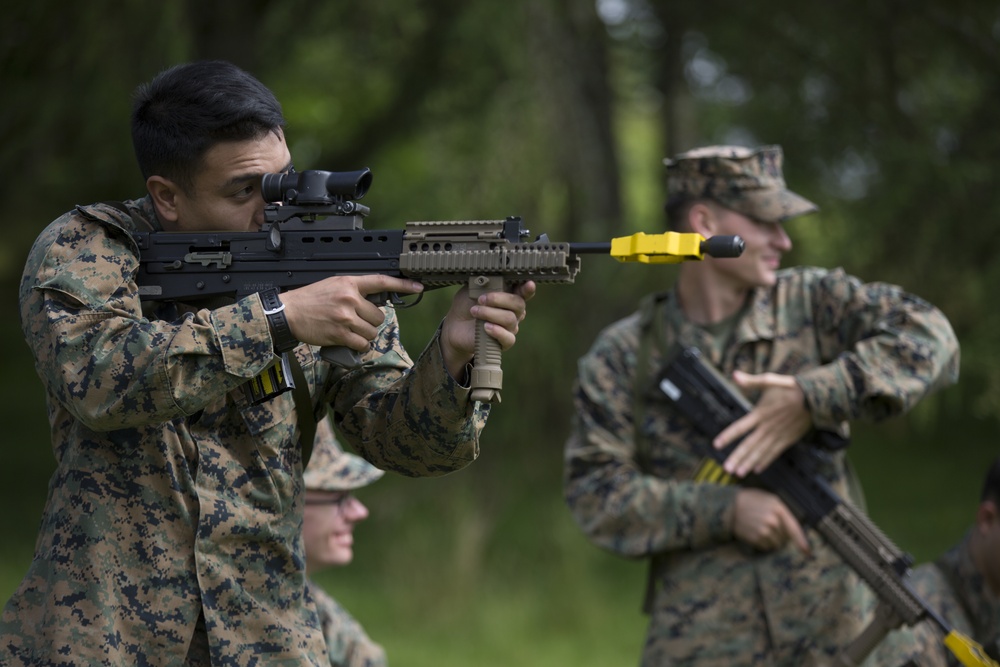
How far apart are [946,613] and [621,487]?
4.28 ft

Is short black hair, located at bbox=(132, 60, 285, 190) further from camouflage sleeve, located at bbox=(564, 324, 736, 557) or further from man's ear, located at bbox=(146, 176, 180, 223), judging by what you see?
camouflage sleeve, located at bbox=(564, 324, 736, 557)

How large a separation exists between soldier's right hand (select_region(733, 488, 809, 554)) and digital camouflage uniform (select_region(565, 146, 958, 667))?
0.04 meters

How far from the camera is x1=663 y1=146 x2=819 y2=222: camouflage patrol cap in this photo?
4.67 metres

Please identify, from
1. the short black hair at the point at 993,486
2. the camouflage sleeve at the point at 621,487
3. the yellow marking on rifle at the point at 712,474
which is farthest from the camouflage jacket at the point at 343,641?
the short black hair at the point at 993,486

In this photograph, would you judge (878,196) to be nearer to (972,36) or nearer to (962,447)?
(972,36)

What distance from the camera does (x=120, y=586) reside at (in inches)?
114

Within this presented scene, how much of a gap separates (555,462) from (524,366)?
1.42 meters

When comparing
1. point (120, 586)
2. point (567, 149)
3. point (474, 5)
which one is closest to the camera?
point (120, 586)

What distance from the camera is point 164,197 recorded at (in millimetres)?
3215

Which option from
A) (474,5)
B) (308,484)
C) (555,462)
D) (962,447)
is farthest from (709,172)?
(962,447)

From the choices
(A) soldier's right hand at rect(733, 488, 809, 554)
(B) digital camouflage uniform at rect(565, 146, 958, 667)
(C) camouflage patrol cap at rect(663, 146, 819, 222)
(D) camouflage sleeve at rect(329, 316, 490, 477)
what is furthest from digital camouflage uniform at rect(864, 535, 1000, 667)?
(D) camouflage sleeve at rect(329, 316, 490, 477)

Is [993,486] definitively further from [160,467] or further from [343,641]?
[160,467]

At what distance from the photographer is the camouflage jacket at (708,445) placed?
4.41 m

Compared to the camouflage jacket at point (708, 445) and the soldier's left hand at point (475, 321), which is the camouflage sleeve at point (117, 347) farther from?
the camouflage jacket at point (708, 445)
